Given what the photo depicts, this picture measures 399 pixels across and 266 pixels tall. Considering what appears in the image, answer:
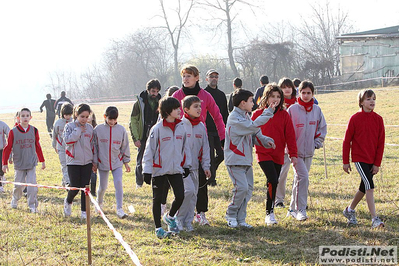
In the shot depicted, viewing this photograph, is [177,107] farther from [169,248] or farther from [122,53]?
[122,53]

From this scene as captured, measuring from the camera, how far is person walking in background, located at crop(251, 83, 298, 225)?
260 inches

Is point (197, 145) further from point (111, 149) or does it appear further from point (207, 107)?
point (111, 149)

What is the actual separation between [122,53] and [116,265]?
56.2 meters

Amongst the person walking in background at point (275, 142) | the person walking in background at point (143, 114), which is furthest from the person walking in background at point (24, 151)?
the person walking in background at point (275, 142)

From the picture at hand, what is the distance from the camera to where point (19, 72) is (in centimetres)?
14588

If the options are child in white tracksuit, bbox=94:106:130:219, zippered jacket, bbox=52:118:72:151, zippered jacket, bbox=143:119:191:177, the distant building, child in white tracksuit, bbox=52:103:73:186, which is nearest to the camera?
zippered jacket, bbox=143:119:191:177

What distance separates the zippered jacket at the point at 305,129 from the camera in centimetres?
714

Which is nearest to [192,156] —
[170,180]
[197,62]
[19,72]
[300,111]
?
[170,180]

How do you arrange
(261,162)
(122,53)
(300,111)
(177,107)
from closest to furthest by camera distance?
(177,107) → (261,162) → (300,111) → (122,53)

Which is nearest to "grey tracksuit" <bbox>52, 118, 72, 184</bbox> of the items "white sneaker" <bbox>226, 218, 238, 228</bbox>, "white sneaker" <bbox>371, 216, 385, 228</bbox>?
"white sneaker" <bbox>226, 218, 238, 228</bbox>

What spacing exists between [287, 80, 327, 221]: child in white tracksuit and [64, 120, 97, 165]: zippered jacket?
311 cm

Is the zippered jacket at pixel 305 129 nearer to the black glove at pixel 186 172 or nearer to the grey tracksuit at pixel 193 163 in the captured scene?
the grey tracksuit at pixel 193 163

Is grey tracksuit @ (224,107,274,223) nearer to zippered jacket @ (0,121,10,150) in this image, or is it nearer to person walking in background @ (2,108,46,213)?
person walking in background @ (2,108,46,213)

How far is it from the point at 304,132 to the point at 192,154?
1.73 meters
